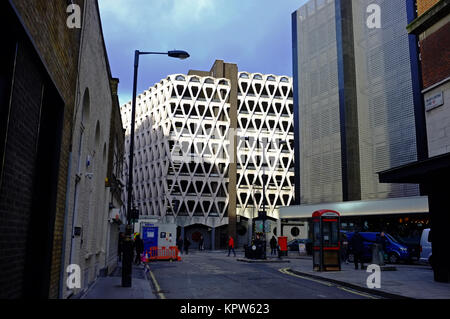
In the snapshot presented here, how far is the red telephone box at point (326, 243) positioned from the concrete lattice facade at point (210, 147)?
148ft

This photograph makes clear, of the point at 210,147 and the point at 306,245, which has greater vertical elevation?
the point at 210,147

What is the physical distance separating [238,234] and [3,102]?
64929mm

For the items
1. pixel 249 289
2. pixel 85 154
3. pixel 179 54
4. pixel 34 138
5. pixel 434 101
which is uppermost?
pixel 179 54

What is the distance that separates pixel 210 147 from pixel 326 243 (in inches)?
1865

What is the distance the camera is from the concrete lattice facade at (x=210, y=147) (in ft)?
211

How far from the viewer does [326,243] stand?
733 inches

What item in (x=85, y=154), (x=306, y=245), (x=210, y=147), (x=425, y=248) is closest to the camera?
(x=85, y=154)

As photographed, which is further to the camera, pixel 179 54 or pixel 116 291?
pixel 179 54

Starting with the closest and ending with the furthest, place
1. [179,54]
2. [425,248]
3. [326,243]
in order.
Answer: [179,54], [326,243], [425,248]

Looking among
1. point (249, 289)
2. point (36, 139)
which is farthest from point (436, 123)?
point (36, 139)

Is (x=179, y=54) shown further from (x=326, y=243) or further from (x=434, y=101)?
(x=326, y=243)

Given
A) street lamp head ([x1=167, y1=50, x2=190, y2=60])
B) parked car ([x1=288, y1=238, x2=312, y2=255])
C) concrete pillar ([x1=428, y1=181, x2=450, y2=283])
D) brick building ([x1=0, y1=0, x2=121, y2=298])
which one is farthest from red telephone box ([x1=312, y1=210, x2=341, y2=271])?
parked car ([x1=288, y1=238, x2=312, y2=255])

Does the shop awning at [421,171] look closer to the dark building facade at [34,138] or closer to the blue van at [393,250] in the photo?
the blue van at [393,250]

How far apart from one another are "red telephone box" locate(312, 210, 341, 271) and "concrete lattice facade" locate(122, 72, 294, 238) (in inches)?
1777
